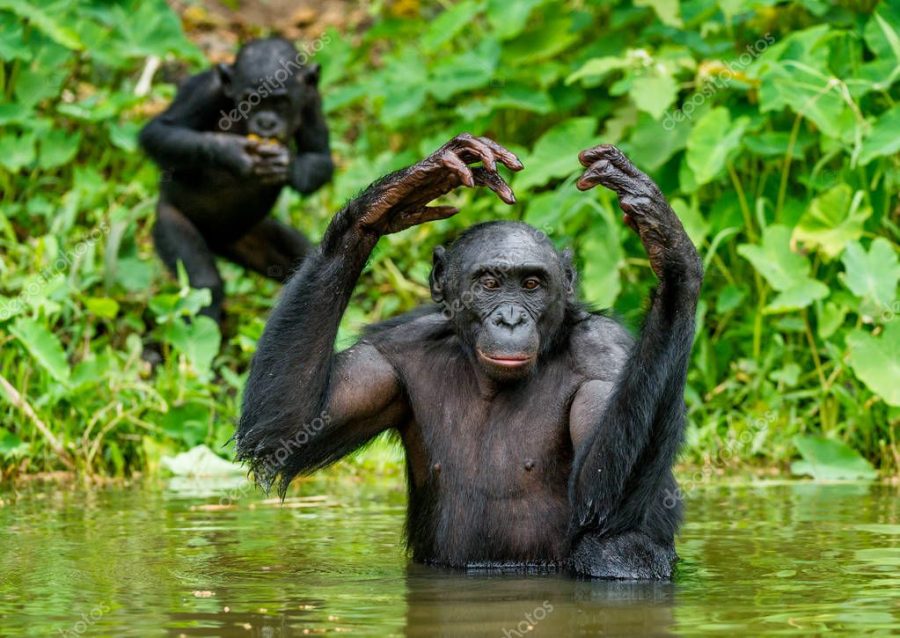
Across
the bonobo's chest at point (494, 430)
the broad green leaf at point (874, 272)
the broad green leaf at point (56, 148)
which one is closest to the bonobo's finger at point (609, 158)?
the bonobo's chest at point (494, 430)

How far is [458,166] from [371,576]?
1.65 metres

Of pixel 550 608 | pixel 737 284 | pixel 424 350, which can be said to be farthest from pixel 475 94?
pixel 550 608

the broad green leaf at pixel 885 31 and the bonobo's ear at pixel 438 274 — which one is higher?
the broad green leaf at pixel 885 31

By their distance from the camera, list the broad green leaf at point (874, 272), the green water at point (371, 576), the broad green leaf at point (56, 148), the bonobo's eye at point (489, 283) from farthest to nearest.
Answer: the broad green leaf at point (56, 148) → the broad green leaf at point (874, 272) → the bonobo's eye at point (489, 283) → the green water at point (371, 576)

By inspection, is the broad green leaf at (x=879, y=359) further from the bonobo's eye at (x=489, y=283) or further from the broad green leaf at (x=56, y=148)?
the broad green leaf at (x=56, y=148)

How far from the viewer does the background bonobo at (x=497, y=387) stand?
5.51 metres

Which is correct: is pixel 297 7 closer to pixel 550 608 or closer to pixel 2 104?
pixel 2 104

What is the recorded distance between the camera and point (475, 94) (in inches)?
497

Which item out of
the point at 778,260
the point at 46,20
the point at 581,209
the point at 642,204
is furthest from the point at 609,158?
the point at 46,20

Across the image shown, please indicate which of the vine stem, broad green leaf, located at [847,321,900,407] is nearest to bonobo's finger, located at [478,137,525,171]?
broad green leaf, located at [847,321,900,407]

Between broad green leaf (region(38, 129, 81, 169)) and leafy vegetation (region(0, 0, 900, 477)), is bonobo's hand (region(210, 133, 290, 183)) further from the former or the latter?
broad green leaf (region(38, 129, 81, 169))

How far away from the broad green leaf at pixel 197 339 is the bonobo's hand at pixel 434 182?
12.5 ft

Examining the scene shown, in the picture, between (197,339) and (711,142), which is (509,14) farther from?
(197,339)

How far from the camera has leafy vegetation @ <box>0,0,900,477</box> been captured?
9.01 meters
